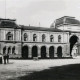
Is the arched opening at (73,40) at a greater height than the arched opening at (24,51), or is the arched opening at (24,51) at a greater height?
the arched opening at (73,40)

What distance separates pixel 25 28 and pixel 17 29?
250 cm

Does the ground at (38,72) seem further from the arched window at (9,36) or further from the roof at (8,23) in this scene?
the roof at (8,23)

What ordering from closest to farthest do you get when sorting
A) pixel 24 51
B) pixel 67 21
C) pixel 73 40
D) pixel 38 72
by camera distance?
1. pixel 38 72
2. pixel 24 51
3. pixel 67 21
4. pixel 73 40

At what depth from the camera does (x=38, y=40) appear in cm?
5031

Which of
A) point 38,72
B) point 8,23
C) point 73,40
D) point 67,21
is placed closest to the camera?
point 38,72

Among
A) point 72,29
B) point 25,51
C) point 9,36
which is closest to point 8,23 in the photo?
point 9,36

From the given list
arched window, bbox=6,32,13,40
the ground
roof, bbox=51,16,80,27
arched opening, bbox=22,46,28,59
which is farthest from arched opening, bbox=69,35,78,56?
the ground

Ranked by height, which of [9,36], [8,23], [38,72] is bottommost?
[38,72]

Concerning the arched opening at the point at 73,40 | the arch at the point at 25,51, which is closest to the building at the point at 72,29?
the arched opening at the point at 73,40

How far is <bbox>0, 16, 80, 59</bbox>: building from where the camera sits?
151 feet

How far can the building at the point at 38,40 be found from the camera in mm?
46031

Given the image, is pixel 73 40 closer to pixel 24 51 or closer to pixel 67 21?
pixel 67 21

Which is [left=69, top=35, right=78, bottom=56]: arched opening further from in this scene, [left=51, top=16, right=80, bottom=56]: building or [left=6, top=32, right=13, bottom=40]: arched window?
[left=6, top=32, right=13, bottom=40]: arched window

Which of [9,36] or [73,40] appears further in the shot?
[73,40]
